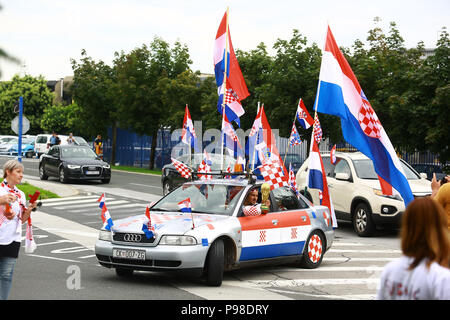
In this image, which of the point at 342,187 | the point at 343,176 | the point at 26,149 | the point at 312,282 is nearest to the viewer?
the point at 312,282

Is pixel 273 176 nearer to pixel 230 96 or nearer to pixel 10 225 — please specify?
pixel 10 225

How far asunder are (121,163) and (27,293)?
42660mm

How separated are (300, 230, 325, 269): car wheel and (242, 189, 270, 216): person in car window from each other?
1.10 meters

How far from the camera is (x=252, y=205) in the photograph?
10.1 m

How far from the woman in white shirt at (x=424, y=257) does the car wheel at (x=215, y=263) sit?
5201 mm

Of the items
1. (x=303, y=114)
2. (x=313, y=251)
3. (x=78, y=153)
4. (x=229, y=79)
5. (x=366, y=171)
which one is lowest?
(x=313, y=251)

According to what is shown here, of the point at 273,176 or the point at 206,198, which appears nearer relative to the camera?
the point at 206,198

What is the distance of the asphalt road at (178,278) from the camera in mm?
8422

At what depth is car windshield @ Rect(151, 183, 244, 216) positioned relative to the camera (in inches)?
388

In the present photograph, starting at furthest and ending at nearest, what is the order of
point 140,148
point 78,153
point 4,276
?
point 140,148 < point 78,153 < point 4,276

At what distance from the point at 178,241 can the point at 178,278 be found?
3.47 ft

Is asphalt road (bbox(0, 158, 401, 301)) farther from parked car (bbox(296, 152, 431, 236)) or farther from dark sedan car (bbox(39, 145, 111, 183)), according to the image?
dark sedan car (bbox(39, 145, 111, 183))

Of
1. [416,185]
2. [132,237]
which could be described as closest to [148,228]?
[132,237]

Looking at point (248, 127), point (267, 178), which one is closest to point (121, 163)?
point (248, 127)
